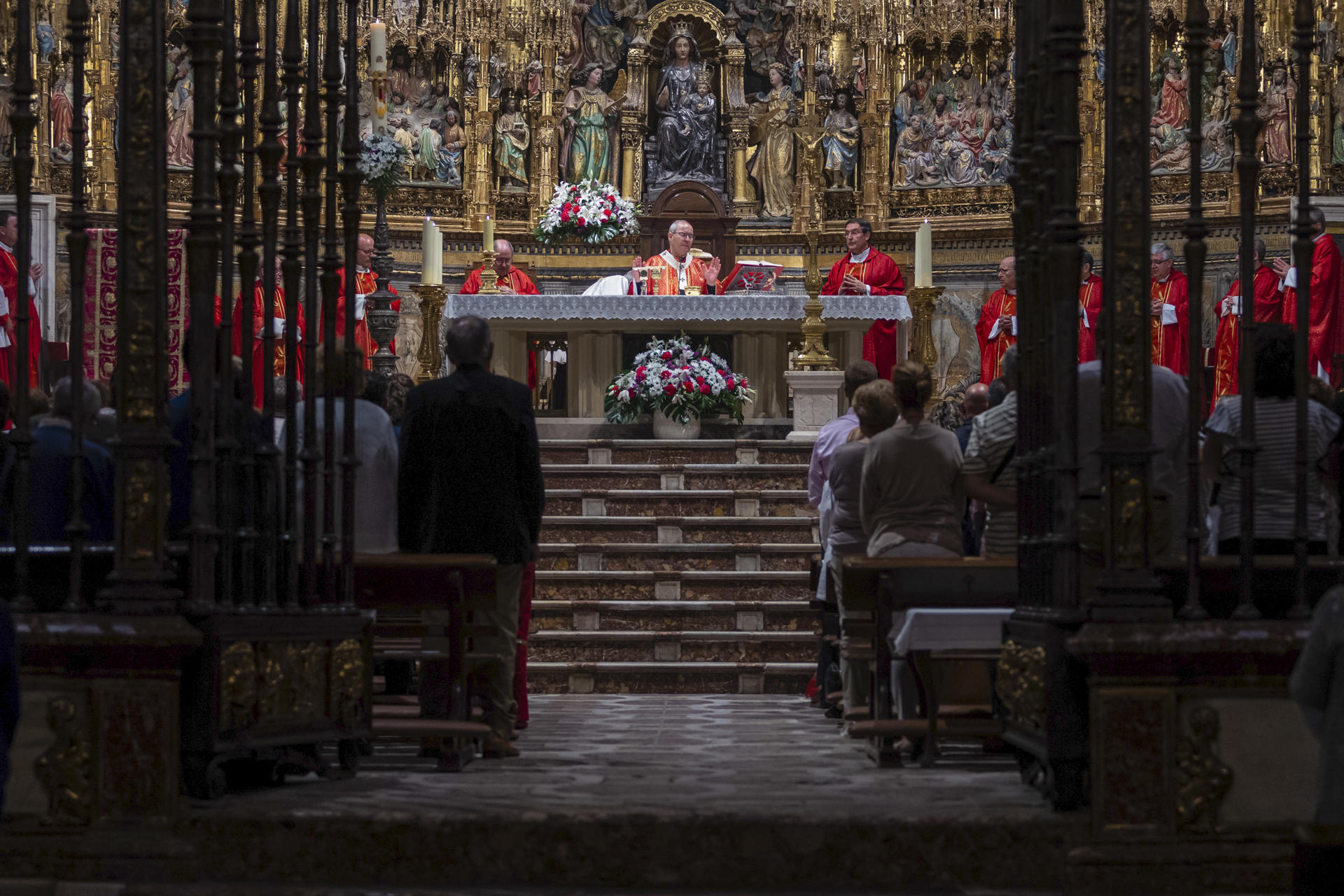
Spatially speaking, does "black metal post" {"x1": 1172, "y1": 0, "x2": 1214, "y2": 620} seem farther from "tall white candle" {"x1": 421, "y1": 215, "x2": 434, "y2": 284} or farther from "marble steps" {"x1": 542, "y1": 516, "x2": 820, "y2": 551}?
"tall white candle" {"x1": 421, "y1": 215, "x2": 434, "y2": 284}

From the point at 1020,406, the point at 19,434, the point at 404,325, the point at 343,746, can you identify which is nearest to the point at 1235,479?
the point at 1020,406

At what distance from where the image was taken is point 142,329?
4906 mm

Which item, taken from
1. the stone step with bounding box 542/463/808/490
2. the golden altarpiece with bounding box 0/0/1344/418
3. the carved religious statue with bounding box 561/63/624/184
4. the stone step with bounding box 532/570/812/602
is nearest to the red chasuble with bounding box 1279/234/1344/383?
the golden altarpiece with bounding box 0/0/1344/418

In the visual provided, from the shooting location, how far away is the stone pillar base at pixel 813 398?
13.8m

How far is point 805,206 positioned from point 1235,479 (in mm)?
12695

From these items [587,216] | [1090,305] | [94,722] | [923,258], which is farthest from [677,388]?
[94,722]

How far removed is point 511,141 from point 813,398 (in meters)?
6.35

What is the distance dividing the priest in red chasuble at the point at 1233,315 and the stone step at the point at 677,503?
498cm

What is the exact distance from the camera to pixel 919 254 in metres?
14.4

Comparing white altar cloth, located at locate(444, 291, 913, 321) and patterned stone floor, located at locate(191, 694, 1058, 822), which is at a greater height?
white altar cloth, located at locate(444, 291, 913, 321)

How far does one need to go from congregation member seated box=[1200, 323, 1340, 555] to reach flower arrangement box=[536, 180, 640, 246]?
33.3 ft

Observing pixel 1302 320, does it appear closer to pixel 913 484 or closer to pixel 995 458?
pixel 995 458

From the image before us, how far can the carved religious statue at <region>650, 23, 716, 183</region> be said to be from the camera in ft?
62.9

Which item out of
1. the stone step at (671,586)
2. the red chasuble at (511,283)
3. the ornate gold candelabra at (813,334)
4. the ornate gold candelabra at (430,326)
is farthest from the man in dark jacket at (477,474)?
the red chasuble at (511,283)
